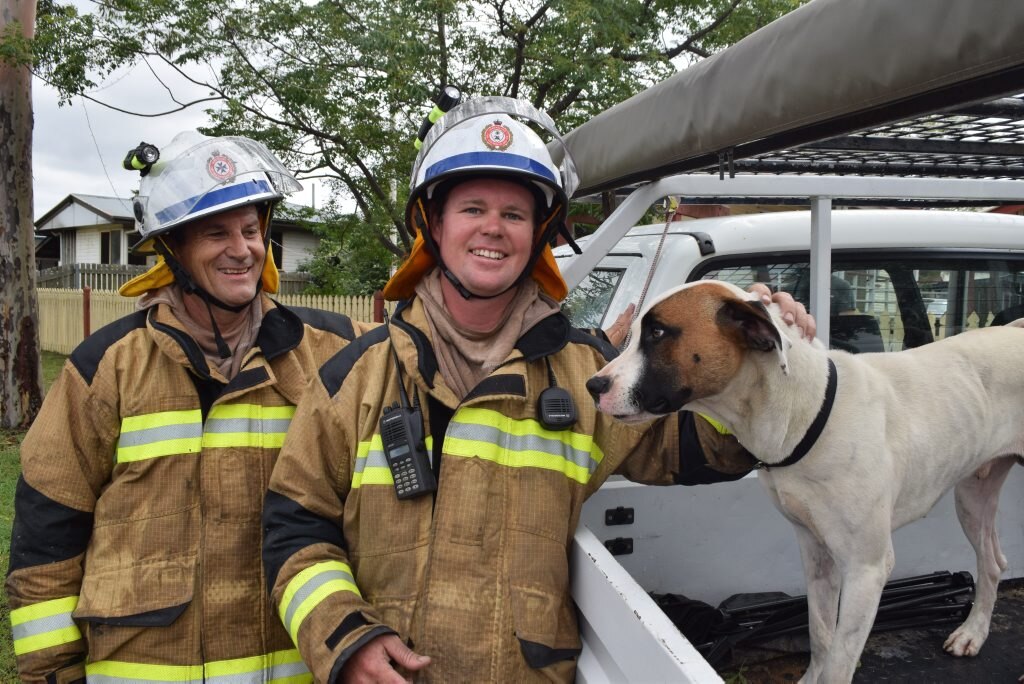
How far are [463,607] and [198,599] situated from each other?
2.68 feet

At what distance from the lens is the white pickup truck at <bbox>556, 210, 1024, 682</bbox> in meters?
2.88

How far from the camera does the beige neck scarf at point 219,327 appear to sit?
2.37 m

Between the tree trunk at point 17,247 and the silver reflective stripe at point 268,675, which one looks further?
the tree trunk at point 17,247

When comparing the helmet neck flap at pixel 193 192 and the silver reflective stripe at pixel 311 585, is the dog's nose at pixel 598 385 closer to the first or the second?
the silver reflective stripe at pixel 311 585

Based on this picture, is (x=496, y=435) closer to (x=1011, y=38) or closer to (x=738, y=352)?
Result: (x=738, y=352)

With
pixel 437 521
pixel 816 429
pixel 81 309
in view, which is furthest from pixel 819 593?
pixel 81 309

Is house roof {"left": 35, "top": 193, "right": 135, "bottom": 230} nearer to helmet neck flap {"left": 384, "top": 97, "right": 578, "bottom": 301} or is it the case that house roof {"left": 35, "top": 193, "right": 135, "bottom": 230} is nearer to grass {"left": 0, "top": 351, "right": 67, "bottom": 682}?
grass {"left": 0, "top": 351, "right": 67, "bottom": 682}

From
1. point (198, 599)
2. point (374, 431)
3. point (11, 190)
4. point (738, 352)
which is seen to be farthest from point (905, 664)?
point (11, 190)

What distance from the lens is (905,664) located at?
2.92 m

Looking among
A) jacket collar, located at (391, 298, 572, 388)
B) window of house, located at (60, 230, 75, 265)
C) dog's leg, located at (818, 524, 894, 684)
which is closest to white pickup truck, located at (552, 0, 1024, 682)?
jacket collar, located at (391, 298, 572, 388)

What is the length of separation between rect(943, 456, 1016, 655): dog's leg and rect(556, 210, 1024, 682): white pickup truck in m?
0.19

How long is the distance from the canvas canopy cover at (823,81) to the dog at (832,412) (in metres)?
0.55

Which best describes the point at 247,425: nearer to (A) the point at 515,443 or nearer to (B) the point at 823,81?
(A) the point at 515,443

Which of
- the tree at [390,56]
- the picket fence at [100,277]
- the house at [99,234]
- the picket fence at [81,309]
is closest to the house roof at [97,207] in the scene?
the house at [99,234]
